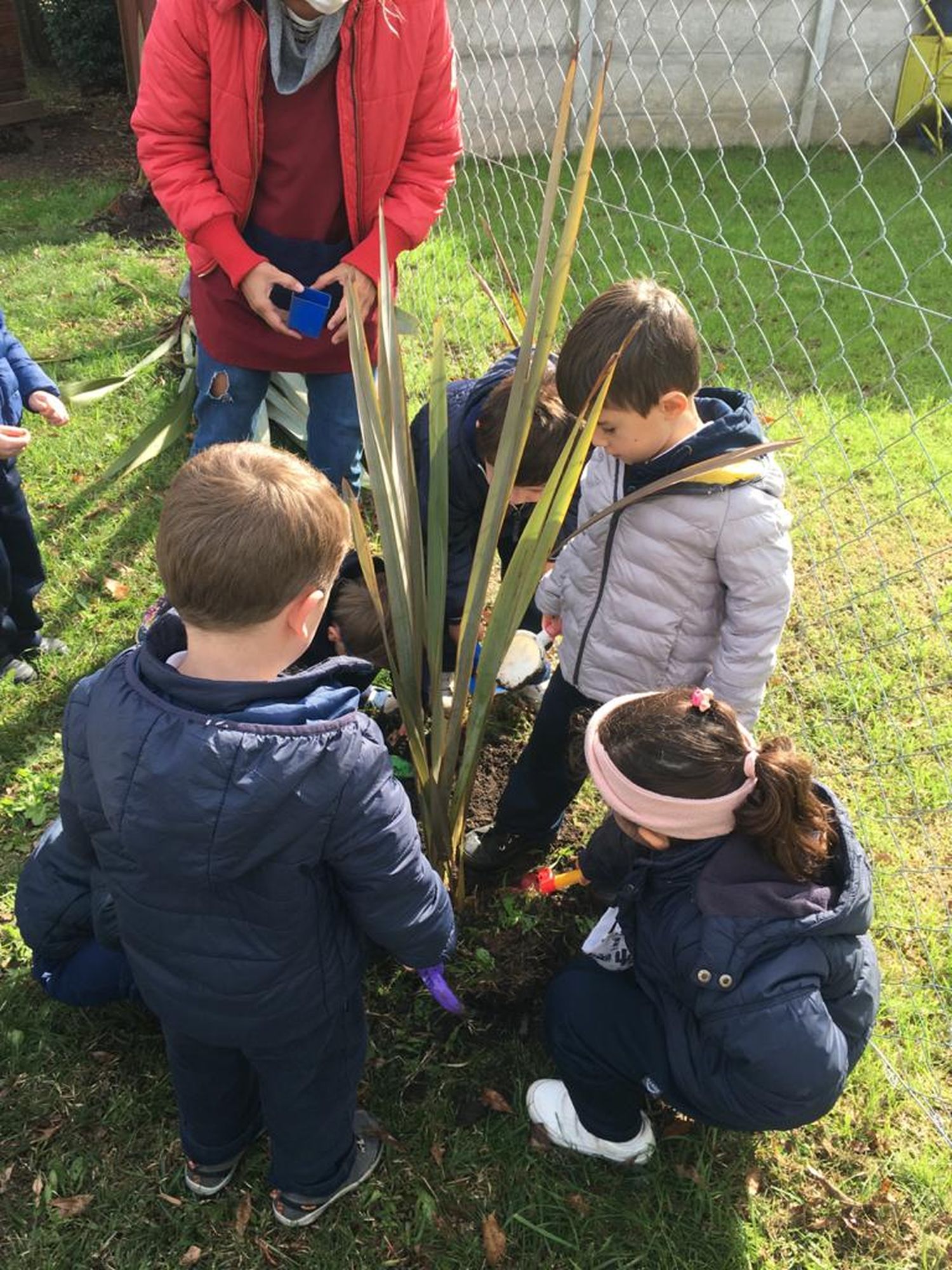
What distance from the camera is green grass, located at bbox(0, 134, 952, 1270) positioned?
179 cm

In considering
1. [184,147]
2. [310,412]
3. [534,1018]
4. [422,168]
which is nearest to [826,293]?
[422,168]

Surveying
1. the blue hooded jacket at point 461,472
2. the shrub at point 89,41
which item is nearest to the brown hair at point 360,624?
the blue hooded jacket at point 461,472

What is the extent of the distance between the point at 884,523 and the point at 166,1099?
3099mm

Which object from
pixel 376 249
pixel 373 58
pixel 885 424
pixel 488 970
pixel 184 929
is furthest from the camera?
pixel 885 424

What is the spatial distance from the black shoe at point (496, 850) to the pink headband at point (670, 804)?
2.76ft

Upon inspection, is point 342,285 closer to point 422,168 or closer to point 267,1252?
point 422,168

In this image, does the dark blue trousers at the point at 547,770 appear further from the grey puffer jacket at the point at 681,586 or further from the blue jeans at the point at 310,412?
the blue jeans at the point at 310,412

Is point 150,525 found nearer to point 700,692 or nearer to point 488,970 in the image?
point 488,970

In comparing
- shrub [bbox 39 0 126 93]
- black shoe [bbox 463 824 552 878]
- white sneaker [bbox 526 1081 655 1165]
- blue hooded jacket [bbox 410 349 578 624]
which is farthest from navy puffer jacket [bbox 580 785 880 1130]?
shrub [bbox 39 0 126 93]

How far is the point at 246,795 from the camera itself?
1260 mm

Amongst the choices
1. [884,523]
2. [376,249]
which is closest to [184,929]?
[376,249]

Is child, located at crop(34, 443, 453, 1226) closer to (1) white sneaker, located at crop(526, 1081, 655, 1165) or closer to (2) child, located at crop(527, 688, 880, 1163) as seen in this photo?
(2) child, located at crop(527, 688, 880, 1163)

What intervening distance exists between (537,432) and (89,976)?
1.40 metres

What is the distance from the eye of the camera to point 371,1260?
1743 mm
